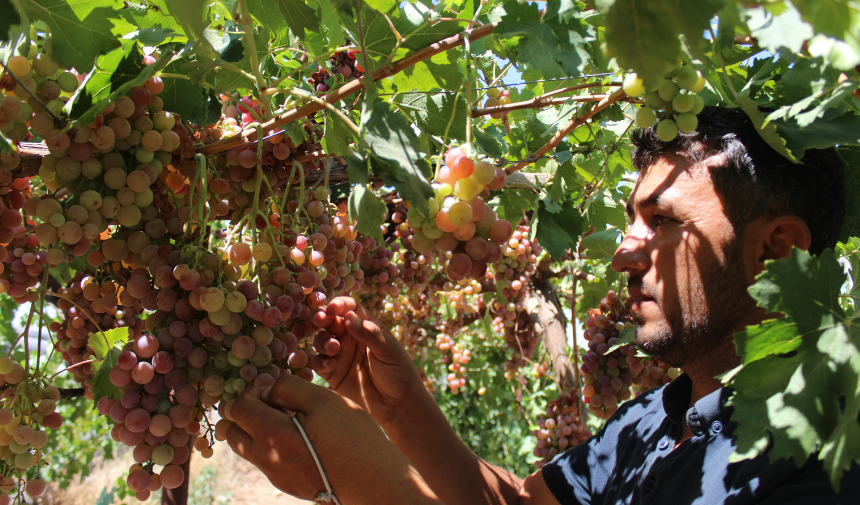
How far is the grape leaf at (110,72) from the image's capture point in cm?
120

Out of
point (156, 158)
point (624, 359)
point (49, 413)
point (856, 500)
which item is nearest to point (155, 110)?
point (156, 158)

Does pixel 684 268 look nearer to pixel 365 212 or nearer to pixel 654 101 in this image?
pixel 654 101

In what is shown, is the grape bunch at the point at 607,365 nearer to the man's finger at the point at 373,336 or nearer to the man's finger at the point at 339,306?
the man's finger at the point at 373,336

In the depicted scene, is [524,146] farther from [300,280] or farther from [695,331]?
[300,280]

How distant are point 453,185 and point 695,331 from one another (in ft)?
3.34

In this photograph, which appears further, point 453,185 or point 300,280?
point 300,280

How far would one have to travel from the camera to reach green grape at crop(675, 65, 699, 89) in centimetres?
100

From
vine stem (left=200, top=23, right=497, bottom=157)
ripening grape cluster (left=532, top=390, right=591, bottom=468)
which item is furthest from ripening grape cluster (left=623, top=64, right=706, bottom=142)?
ripening grape cluster (left=532, top=390, right=591, bottom=468)

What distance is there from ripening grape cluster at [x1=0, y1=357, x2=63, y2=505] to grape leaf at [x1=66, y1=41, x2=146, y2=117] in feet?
2.41

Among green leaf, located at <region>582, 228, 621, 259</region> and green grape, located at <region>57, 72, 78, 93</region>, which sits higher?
green grape, located at <region>57, 72, 78, 93</region>

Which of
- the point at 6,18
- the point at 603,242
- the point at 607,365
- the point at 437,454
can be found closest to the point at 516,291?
the point at 607,365

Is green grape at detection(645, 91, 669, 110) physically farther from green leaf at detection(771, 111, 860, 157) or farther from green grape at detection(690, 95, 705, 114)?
green leaf at detection(771, 111, 860, 157)

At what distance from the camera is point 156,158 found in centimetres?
125

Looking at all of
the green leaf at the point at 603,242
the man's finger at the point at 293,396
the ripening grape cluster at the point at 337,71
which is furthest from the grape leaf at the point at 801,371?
the ripening grape cluster at the point at 337,71
